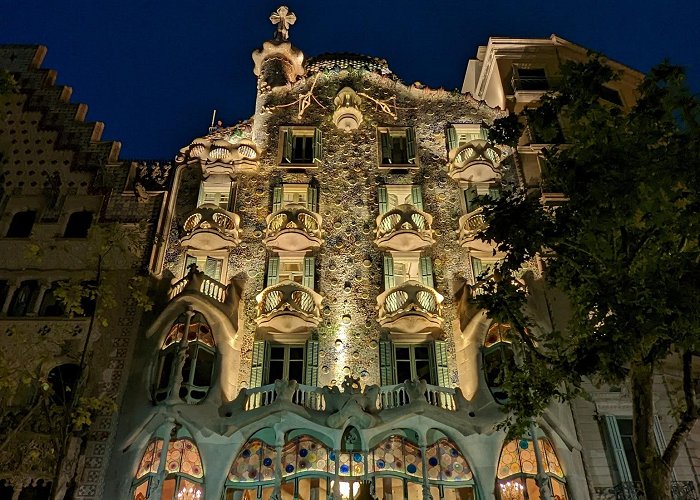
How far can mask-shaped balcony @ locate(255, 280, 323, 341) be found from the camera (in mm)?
22734

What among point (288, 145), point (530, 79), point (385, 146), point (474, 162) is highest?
point (530, 79)

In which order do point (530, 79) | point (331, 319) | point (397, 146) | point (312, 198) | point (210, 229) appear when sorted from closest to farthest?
point (331, 319) < point (210, 229) < point (312, 198) < point (397, 146) < point (530, 79)

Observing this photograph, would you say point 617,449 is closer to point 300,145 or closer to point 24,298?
point 300,145

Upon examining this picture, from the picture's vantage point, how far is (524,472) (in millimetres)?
19750

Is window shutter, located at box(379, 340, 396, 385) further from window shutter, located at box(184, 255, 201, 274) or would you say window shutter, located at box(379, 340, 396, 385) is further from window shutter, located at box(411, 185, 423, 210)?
window shutter, located at box(184, 255, 201, 274)

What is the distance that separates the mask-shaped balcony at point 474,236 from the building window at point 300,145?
682 cm

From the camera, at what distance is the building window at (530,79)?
30.8 m

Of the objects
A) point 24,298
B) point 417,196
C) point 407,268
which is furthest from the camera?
point 417,196

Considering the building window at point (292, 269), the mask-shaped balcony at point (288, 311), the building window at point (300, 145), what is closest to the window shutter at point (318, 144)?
Answer: the building window at point (300, 145)

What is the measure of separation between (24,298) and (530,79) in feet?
75.5

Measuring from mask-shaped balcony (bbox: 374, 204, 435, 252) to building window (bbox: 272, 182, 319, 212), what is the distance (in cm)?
280

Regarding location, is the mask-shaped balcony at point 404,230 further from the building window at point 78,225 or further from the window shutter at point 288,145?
the building window at point 78,225

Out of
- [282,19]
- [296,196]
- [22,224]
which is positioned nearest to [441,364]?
[296,196]

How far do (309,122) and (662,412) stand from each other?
1772cm
